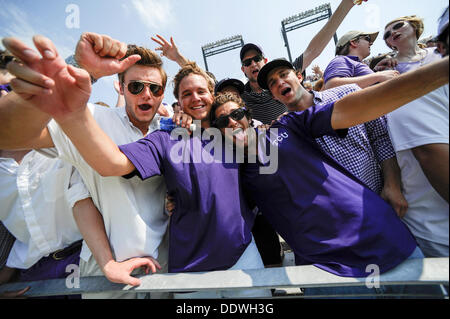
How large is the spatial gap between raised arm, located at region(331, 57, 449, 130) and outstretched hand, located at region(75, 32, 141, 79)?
1.25 meters

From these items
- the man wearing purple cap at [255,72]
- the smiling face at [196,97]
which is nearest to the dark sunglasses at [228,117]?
the smiling face at [196,97]

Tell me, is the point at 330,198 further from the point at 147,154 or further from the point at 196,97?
the point at 196,97

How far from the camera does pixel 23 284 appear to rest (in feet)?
4.67

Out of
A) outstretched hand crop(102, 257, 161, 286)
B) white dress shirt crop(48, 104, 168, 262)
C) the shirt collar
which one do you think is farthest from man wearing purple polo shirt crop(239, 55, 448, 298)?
outstretched hand crop(102, 257, 161, 286)

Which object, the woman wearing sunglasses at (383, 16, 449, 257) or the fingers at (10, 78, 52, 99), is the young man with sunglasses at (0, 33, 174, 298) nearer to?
the fingers at (10, 78, 52, 99)

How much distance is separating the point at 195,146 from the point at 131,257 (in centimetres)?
83

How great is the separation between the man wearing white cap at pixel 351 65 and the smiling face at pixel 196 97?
1.28 meters

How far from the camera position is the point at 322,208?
115cm

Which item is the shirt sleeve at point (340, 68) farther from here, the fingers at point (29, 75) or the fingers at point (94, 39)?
the fingers at point (29, 75)

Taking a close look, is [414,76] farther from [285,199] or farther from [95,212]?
[95,212]

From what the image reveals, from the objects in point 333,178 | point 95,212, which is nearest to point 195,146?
point 95,212

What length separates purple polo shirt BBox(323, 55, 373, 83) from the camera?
1982mm

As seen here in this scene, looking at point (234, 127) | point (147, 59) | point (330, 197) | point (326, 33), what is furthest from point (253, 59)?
point (330, 197)

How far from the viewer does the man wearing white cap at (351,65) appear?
182 centimetres
